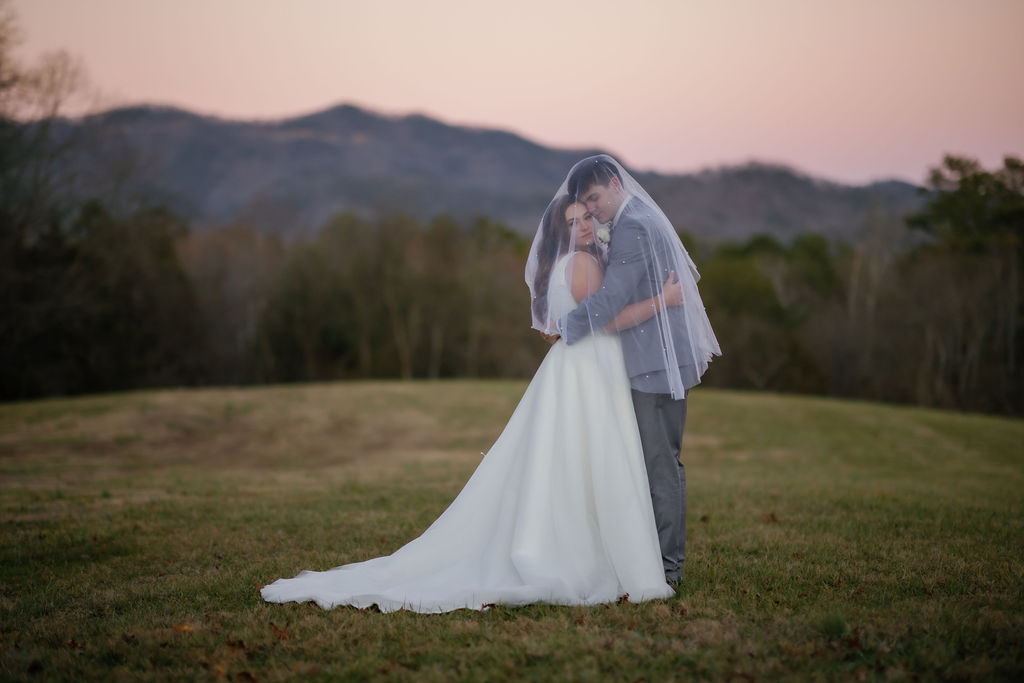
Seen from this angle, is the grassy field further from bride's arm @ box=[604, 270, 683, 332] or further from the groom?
bride's arm @ box=[604, 270, 683, 332]

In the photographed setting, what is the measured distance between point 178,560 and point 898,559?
19.7 feet

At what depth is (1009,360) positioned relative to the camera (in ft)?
133

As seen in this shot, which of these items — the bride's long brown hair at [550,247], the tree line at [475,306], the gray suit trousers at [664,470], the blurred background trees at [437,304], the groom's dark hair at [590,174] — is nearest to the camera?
the gray suit trousers at [664,470]

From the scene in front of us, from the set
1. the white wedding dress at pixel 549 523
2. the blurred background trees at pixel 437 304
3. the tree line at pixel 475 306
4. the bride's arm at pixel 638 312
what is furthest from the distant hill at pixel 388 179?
the white wedding dress at pixel 549 523

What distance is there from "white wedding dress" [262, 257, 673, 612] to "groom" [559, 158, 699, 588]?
0.37 feet

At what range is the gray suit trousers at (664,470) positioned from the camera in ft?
16.8

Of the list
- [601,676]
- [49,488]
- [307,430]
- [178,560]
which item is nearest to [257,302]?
[307,430]

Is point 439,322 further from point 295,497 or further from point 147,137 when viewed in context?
point 295,497

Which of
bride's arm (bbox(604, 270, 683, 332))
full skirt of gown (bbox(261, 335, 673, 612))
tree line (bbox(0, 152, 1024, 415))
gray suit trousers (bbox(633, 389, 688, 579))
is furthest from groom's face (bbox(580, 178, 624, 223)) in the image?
tree line (bbox(0, 152, 1024, 415))

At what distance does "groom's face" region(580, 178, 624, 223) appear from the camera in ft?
17.4

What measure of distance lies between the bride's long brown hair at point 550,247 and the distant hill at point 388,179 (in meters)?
4.49

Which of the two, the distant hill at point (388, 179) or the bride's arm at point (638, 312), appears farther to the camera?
the distant hill at point (388, 179)

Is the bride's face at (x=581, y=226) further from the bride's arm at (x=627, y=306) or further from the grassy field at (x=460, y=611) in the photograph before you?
the grassy field at (x=460, y=611)

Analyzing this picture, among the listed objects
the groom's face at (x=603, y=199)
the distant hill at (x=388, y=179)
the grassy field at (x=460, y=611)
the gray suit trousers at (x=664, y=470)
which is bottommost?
the grassy field at (x=460, y=611)
